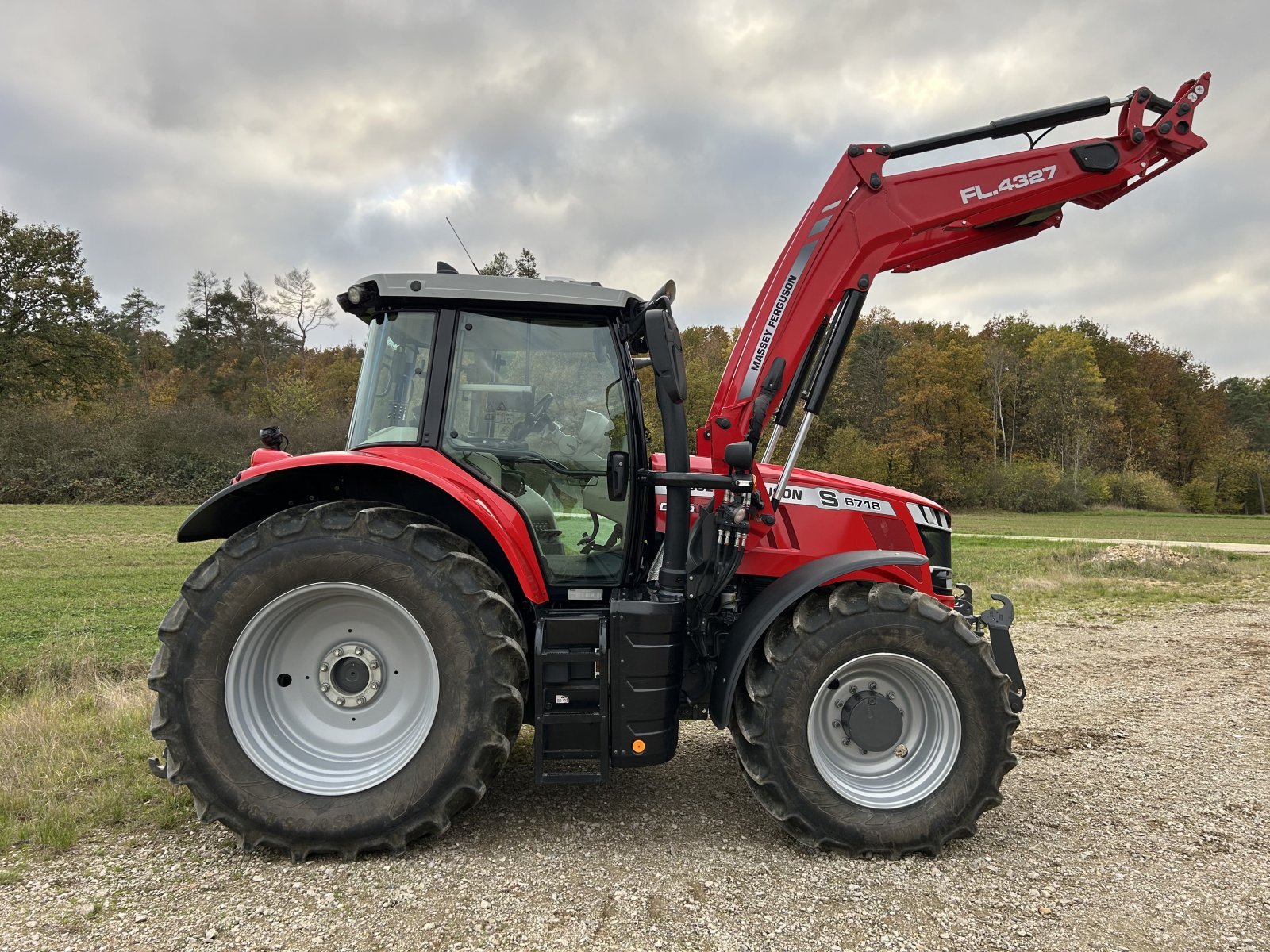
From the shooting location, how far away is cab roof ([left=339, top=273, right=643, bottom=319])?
365 cm

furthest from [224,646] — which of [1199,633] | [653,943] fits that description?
[1199,633]

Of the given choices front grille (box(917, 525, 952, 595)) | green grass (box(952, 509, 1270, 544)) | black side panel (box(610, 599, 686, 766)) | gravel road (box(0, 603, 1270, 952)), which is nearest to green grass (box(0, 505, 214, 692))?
gravel road (box(0, 603, 1270, 952))

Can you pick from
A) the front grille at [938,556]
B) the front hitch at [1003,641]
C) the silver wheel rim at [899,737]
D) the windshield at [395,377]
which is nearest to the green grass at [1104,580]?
the front grille at [938,556]

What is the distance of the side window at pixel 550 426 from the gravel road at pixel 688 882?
1.21 meters

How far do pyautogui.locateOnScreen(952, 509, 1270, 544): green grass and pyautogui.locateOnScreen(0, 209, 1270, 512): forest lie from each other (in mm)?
3302

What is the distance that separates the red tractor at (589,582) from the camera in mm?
3299

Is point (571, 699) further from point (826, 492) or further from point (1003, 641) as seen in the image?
point (1003, 641)

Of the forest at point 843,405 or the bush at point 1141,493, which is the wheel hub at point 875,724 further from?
the bush at point 1141,493

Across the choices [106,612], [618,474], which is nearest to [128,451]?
[106,612]

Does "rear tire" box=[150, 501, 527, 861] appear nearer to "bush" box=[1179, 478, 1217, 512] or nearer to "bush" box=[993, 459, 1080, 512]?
"bush" box=[993, 459, 1080, 512]

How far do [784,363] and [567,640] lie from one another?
1.68 meters

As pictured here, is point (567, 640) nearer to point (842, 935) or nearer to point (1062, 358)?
point (842, 935)

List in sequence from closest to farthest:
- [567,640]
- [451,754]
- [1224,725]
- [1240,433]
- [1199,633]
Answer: [451,754], [567,640], [1224,725], [1199,633], [1240,433]

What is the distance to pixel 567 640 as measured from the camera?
3.49 metres
